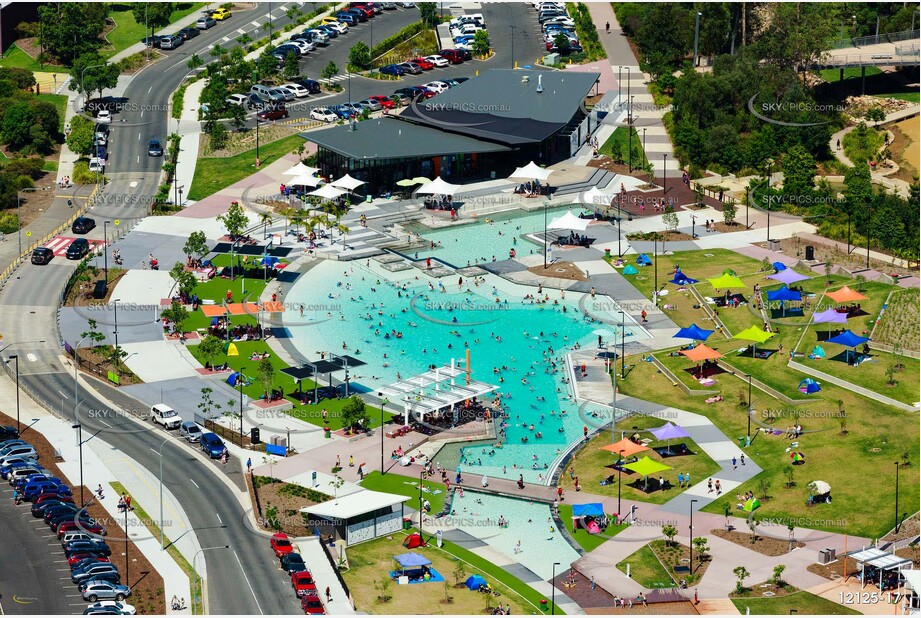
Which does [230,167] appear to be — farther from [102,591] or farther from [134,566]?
[102,591]

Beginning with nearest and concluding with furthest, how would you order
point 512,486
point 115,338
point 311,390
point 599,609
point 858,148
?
point 599,609 < point 512,486 < point 311,390 < point 115,338 < point 858,148

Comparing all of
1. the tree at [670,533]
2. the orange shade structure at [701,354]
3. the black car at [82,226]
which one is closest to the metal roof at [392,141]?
the black car at [82,226]

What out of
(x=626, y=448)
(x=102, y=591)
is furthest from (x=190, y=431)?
(x=626, y=448)

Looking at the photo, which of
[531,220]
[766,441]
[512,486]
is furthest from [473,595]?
[531,220]

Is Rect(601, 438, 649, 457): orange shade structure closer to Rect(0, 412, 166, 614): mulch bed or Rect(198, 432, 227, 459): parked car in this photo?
Rect(198, 432, 227, 459): parked car

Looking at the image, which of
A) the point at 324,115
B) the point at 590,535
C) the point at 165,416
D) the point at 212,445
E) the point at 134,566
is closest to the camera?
the point at 134,566

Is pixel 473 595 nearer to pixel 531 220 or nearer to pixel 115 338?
pixel 115 338

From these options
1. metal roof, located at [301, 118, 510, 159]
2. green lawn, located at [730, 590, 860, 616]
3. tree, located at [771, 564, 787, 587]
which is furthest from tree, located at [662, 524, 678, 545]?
metal roof, located at [301, 118, 510, 159]
